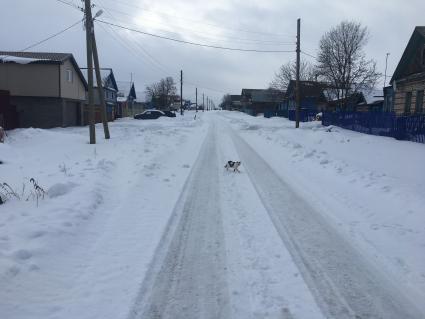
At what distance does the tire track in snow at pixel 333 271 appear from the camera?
427cm

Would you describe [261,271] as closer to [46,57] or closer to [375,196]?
[375,196]

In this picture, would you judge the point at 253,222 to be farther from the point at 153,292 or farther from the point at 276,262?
the point at 153,292

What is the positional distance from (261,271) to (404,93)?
27.6 meters

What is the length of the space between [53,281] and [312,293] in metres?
2.96

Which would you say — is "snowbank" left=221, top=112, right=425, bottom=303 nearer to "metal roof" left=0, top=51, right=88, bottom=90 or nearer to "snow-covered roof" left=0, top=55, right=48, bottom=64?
"metal roof" left=0, top=51, right=88, bottom=90

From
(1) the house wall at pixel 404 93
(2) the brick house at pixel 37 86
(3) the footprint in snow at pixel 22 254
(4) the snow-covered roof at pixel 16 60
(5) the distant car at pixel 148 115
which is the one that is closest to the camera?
(3) the footprint in snow at pixel 22 254

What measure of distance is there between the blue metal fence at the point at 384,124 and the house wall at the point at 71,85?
23.6 metres

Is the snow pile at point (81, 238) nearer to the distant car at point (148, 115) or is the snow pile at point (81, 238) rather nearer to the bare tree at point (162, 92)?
the distant car at point (148, 115)

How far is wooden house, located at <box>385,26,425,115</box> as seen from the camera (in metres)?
26.4

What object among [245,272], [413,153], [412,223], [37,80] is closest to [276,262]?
[245,272]

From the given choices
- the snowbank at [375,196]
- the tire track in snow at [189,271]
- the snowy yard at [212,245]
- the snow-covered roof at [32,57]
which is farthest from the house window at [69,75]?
the tire track in snow at [189,271]

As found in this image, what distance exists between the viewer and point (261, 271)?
201 inches

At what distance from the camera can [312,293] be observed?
15.0ft

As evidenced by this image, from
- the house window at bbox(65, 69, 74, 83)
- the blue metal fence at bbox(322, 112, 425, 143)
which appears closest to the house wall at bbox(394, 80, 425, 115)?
the blue metal fence at bbox(322, 112, 425, 143)
